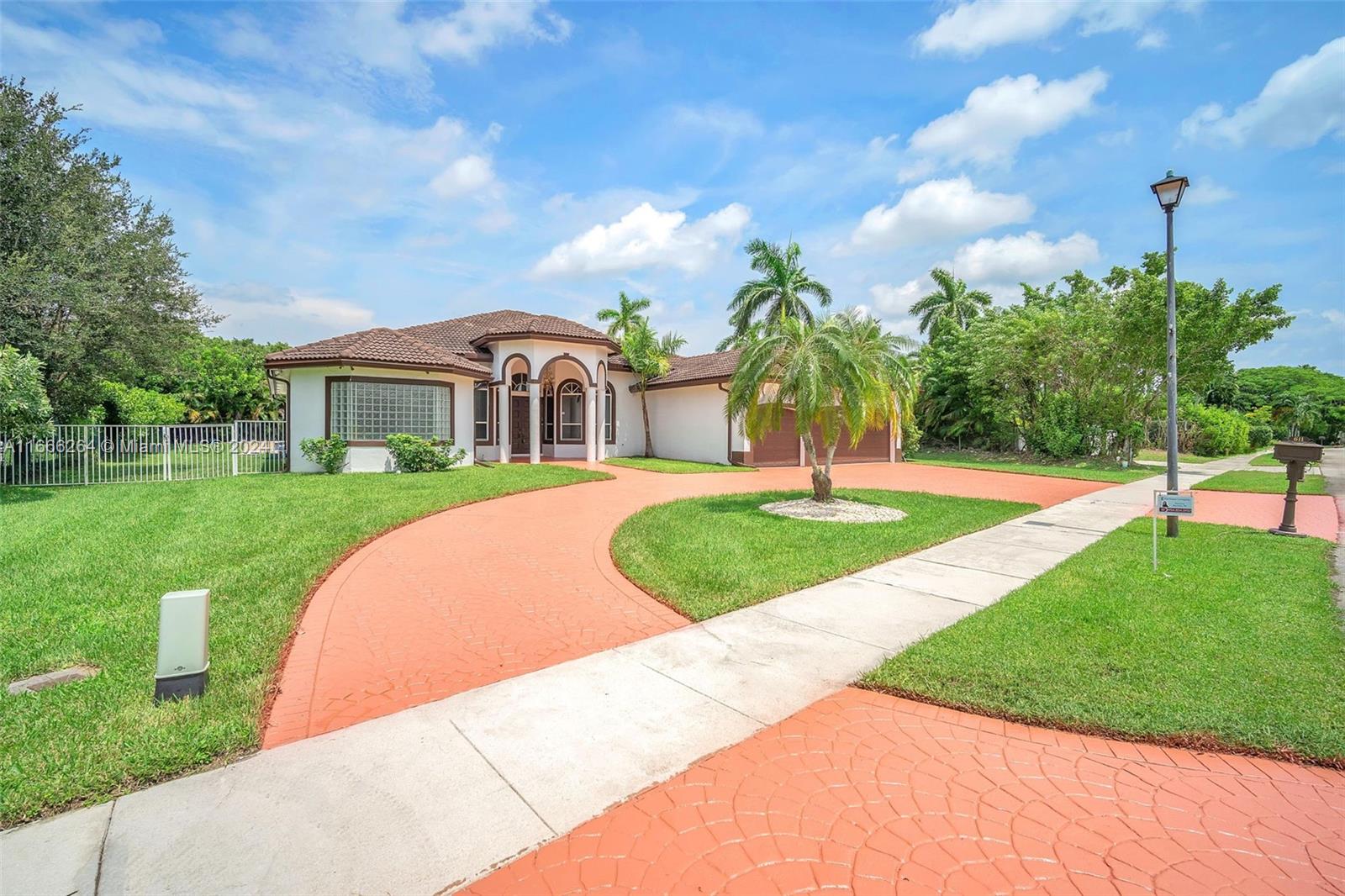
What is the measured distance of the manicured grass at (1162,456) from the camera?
2903cm

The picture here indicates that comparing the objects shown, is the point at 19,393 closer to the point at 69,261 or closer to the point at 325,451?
the point at 69,261

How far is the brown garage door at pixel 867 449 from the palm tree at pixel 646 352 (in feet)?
22.4

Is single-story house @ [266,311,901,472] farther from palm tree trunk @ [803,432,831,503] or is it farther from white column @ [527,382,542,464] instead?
A: palm tree trunk @ [803,432,831,503]

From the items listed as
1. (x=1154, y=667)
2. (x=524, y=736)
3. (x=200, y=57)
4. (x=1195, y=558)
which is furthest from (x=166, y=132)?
(x=1195, y=558)

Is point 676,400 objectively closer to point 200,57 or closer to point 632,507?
point 632,507

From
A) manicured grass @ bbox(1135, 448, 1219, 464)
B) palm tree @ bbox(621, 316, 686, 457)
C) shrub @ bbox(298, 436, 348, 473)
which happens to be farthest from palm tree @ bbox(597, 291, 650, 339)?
manicured grass @ bbox(1135, 448, 1219, 464)

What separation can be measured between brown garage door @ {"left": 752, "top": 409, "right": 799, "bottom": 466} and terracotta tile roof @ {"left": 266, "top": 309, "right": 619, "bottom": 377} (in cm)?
671

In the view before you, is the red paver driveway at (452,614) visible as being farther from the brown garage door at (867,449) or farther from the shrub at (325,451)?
the brown garage door at (867,449)

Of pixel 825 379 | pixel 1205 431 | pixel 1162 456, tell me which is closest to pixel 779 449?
pixel 825 379

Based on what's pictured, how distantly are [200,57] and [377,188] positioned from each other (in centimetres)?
429

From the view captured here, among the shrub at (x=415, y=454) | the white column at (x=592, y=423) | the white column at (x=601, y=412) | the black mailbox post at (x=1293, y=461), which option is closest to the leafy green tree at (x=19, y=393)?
the shrub at (x=415, y=454)

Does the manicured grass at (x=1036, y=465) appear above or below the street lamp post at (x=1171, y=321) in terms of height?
below

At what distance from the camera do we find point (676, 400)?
2405 cm

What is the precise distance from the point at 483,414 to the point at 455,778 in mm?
19431
